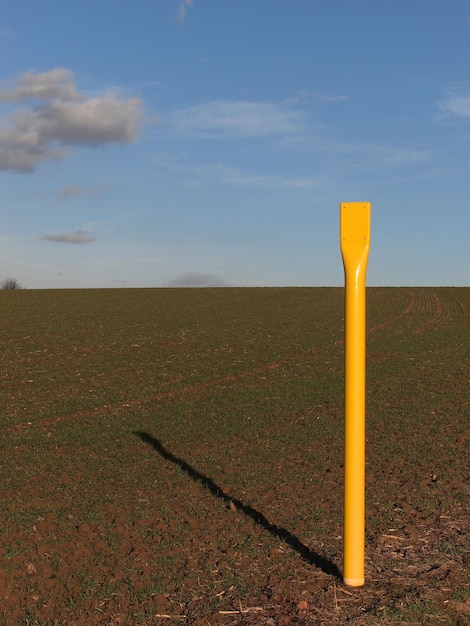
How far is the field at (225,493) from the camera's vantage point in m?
5.34

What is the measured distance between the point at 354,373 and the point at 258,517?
8.13ft

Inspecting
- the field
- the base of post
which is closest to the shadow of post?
the field

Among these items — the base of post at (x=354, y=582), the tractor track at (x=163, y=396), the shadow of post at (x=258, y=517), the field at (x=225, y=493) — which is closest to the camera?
the field at (x=225, y=493)

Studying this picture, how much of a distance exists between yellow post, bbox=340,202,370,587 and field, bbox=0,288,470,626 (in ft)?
1.17

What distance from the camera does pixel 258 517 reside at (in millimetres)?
7203

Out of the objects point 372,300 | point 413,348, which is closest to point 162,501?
point 413,348

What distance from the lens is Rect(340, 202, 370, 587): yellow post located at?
17.8ft

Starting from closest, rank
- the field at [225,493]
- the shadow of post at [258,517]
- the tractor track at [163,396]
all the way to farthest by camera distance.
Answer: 1. the field at [225,493]
2. the shadow of post at [258,517]
3. the tractor track at [163,396]

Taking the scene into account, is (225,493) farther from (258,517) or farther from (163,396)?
(163,396)

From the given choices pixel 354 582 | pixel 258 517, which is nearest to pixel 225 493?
pixel 258 517

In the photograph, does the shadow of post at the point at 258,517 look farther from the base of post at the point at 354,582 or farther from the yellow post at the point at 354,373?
the yellow post at the point at 354,373

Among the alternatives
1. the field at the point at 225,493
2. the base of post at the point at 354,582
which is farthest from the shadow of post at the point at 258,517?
the base of post at the point at 354,582

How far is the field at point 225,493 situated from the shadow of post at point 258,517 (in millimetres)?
25

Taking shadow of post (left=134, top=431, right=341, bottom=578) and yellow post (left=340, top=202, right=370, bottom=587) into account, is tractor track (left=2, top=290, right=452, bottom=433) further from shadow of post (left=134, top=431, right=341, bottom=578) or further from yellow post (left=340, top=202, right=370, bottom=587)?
yellow post (left=340, top=202, right=370, bottom=587)
